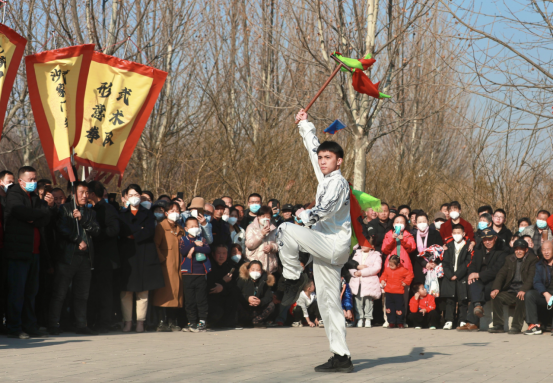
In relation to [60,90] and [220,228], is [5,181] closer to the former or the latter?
[60,90]

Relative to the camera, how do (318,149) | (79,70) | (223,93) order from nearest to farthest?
(318,149), (79,70), (223,93)

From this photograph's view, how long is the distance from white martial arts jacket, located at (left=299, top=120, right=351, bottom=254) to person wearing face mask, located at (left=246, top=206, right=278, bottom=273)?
492 centimetres

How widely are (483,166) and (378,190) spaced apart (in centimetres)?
404

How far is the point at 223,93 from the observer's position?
2209 cm

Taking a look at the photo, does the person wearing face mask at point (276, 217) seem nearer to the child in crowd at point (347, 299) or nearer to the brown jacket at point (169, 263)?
the child in crowd at point (347, 299)

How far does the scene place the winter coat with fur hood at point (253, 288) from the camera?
12062 millimetres

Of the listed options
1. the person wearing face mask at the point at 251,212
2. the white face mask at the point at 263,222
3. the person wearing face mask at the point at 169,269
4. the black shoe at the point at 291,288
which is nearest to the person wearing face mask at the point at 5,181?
the person wearing face mask at the point at 169,269

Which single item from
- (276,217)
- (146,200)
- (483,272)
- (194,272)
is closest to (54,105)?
(146,200)

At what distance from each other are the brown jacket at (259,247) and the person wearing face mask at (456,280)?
3046mm

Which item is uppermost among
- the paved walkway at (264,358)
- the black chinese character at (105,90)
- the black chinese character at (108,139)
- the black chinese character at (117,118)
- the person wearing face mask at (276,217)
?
the black chinese character at (105,90)

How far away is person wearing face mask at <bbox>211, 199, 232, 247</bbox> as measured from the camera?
12.1 meters

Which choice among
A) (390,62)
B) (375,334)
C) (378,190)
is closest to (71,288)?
(375,334)

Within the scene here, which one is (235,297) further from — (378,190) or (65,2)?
(378,190)

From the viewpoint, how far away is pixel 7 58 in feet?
32.1
